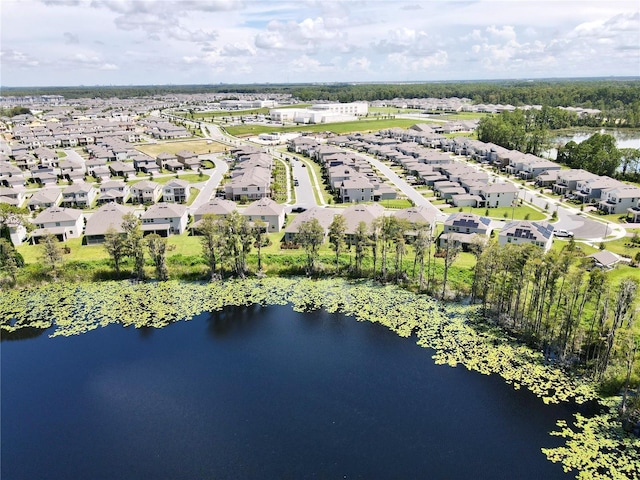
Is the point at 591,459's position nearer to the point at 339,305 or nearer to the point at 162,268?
the point at 339,305

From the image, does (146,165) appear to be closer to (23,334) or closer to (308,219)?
(308,219)

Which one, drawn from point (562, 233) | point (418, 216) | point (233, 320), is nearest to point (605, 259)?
point (562, 233)

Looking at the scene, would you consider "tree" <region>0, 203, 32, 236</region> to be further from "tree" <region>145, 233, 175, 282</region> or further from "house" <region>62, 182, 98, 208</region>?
"tree" <region>145, 233, 175, 282</region>

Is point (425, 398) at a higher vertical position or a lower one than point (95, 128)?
lower

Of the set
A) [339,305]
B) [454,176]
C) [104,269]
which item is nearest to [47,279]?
[104,269]

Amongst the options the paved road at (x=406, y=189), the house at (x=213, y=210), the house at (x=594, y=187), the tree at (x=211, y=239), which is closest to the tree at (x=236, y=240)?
the tree at (x=211, y=239)

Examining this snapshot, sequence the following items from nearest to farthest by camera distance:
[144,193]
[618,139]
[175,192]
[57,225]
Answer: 1. [57,225]
2. [144,193]
3. [175,192]
4. [618,139]

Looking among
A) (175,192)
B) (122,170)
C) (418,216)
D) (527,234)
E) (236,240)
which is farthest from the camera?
(122,170)
